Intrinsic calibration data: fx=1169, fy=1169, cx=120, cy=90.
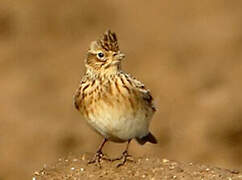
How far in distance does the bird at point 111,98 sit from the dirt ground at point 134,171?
11 centimetres

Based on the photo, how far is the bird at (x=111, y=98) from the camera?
1015 centimetres

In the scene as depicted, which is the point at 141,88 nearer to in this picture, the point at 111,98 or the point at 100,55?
the point at 111,98

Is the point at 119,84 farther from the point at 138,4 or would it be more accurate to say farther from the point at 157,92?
the point at 138,4

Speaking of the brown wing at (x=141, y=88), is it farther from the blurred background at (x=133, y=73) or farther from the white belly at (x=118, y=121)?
the blurred background at (x=133, y=73)

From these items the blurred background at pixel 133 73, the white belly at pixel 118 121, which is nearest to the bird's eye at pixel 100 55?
the white belly at pixel 118 121

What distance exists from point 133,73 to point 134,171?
27.2 ft

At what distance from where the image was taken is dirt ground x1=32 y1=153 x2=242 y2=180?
9.80 metres

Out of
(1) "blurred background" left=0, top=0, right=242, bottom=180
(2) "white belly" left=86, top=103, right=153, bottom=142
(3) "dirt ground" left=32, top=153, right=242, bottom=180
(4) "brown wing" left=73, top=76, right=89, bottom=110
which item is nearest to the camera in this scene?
(3) "dirt ground" left=32, top=153, right=242, bottom=180

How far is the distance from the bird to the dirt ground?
0.11m

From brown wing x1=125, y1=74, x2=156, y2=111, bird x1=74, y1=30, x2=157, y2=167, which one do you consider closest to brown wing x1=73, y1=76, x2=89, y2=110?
bird x1=74, y1=30, x2=157, y2=167

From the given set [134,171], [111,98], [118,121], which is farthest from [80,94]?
[134,171]

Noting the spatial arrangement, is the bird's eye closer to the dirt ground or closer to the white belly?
the white belly

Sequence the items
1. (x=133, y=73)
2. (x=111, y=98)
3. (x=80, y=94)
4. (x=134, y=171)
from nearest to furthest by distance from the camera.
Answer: (x=134, y=171), (x=111, y=98), (x=80, y=94), (x=133, y=73)

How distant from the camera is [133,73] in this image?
59.7 ft
